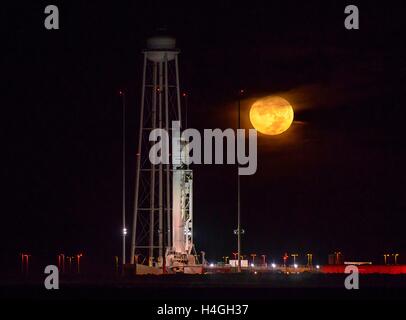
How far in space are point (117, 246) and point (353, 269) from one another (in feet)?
201

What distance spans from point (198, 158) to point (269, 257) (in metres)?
45.4

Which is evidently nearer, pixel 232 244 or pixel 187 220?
pixel 187 220

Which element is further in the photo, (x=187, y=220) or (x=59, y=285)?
(x=187, y=220)
